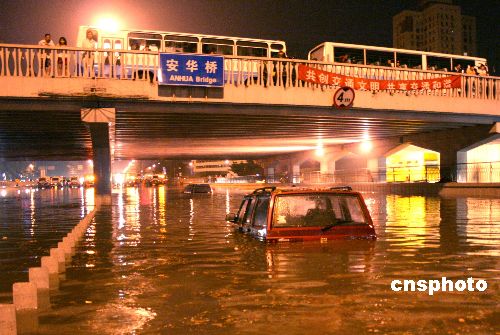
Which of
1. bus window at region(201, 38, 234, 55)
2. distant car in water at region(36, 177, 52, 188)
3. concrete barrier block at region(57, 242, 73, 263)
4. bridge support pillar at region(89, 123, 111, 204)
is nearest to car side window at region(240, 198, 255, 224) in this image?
concrete barrier block at region(57, 242, 73, 263)

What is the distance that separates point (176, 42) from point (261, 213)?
62.6 feet

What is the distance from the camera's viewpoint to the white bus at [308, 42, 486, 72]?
1158 inches

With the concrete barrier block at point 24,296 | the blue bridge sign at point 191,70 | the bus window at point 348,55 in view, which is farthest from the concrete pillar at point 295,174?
the concrete barrier block at point 24,296

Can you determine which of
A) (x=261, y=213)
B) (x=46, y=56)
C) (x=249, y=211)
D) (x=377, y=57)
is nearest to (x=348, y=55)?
(x=377, y=57)

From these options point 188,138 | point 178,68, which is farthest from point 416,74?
point 188,138

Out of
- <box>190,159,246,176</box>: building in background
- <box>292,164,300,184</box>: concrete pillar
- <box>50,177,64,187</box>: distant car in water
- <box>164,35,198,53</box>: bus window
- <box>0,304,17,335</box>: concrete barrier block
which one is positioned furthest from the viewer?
<box>190,159,246,176</box>: building in background

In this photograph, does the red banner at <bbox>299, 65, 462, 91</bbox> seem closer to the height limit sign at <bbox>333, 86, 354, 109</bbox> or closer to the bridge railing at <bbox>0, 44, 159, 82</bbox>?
the height limit sign at <bbox>333, 86, 354, 109</bbox>

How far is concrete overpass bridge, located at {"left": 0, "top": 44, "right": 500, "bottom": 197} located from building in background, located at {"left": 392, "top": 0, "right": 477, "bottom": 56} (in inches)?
5549

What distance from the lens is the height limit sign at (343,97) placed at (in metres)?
25.2

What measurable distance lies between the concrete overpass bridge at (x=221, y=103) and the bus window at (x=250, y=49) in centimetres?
334

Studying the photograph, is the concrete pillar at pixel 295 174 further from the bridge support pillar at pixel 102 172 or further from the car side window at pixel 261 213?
the car side window at pixel 261 213

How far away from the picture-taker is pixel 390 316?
554 cm

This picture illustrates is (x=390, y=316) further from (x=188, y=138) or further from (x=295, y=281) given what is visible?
(x=188, y=138)

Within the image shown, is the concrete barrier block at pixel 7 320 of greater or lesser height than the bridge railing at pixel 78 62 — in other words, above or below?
below
